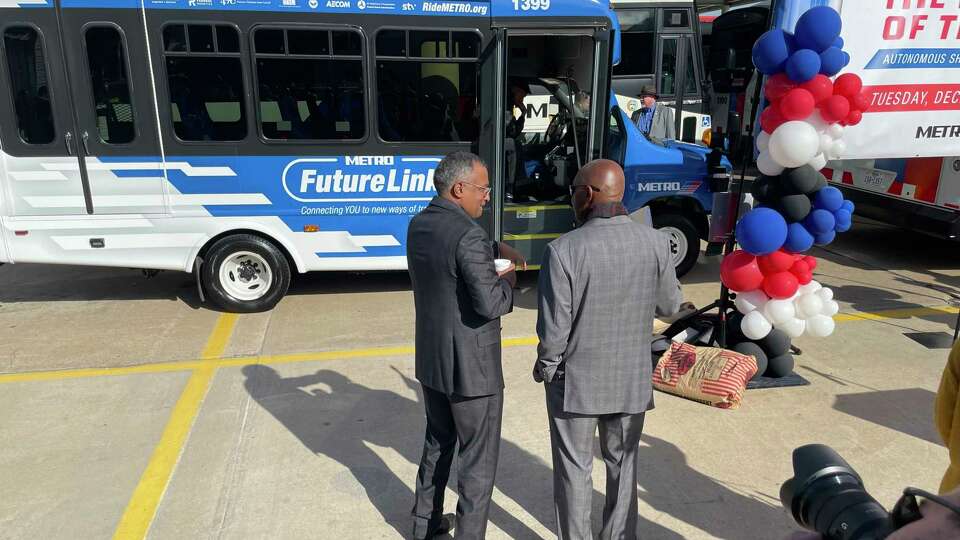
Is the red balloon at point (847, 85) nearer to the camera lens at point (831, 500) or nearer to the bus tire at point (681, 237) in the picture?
the bus tire at point (681, 237)

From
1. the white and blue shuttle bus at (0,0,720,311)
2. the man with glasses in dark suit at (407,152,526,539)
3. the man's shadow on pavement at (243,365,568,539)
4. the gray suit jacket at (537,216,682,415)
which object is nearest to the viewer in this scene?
the gray suit jacket at (537,216,682,415)

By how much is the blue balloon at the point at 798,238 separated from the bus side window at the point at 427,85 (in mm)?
3106

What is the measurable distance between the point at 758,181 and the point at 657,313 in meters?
2.09

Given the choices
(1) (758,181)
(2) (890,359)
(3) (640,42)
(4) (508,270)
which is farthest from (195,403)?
(3) (640,42)

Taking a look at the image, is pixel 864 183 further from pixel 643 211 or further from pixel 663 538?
pixel 663 538

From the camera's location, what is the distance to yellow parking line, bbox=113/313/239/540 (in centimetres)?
Answer: 330

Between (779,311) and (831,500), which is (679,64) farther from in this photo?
(831,500)

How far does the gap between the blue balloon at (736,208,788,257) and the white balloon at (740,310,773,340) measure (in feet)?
1.51

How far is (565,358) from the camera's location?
8.67 feet

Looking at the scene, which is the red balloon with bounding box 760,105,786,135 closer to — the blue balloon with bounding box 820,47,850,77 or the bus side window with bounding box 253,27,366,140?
the blue balloon with bounding box 820,47,850,77

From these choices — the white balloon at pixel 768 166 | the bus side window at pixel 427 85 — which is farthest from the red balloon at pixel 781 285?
the bus side window at pixel 427 85

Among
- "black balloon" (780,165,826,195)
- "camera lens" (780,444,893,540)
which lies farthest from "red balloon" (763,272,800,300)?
"camera lens" (780,444,893,540)

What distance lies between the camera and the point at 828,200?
170 inches

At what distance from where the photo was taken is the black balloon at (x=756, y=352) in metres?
4.63
